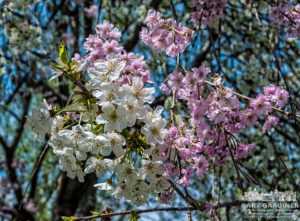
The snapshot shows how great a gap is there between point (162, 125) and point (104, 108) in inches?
8.8

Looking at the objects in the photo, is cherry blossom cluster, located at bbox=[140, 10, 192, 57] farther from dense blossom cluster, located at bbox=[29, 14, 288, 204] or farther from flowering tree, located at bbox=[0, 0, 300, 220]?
dense blossom cluster, located at bbox=[29, 14, 288, 204]

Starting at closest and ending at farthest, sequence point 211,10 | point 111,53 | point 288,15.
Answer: point 111,53 → point 288,15 → point 211,10

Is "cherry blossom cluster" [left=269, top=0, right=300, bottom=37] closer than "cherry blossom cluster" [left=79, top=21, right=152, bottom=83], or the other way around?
"cherry blossom cluster" [left=79, top=21, right=152, bottom=83]

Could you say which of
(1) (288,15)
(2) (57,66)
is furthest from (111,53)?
(1) (288,15)

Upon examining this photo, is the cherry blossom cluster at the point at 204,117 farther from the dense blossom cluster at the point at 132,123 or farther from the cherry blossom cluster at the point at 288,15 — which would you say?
the cherry blossom cluster at the point at 288,15

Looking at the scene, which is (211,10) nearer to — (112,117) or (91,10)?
(112,117)

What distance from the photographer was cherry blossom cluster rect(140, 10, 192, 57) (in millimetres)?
2152

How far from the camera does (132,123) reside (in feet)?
5.00

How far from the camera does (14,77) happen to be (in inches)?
233

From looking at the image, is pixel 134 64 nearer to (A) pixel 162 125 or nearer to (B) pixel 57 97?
(A) pixel 162 125

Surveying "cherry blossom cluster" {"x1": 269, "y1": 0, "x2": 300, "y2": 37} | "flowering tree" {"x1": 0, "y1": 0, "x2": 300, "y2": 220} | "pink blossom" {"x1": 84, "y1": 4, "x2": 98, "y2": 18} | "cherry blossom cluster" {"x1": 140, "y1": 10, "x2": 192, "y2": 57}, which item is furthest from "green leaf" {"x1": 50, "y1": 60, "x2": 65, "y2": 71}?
"pink blossom" {"x1": 84, "y1": 4, "x2": 98, "y2": 18}

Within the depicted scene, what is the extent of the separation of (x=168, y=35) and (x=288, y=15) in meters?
1.02

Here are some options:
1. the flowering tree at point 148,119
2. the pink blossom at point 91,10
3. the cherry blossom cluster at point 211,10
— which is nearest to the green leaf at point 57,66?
the flowering tree at point 148,119

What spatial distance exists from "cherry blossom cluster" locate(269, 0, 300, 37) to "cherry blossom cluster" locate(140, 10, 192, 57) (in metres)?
0.93
